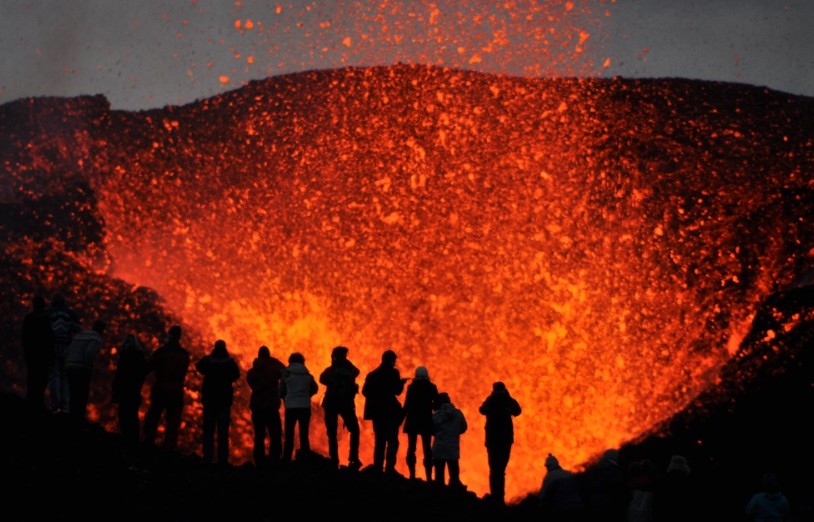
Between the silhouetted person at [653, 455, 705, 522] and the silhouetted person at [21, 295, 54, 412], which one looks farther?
the silhouetted person at [21, 295, 54, 412]

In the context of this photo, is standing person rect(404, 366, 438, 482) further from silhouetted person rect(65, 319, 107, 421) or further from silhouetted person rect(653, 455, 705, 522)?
silhouetted person rect(653, 455, 705, 522)

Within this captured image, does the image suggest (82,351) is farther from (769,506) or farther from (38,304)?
(769,506)

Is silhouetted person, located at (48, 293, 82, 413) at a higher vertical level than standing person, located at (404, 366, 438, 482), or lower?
higher

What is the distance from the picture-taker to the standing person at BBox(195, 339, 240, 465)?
1792cm

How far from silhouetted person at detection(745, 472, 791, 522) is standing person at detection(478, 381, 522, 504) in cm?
422

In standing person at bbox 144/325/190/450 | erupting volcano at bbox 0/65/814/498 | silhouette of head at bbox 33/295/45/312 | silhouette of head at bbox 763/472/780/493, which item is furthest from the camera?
erupting volcano at bbox 0/65/814/498

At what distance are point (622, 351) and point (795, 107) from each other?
23.6 metres

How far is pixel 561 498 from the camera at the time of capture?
15.2 metres

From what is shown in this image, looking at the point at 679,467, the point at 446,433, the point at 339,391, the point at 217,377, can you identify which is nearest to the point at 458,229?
the point at 446,433

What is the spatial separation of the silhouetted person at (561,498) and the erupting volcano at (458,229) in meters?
15.6

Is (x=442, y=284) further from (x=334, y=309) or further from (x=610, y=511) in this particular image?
(x=610, y=511)

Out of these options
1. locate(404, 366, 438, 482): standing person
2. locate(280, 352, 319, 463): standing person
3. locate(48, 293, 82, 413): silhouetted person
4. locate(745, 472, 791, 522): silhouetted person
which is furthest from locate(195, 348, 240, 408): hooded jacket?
locate(745, 472, 791, 522): silhouetted person

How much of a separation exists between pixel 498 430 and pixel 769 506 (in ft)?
15.2

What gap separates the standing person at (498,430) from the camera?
18.9m
